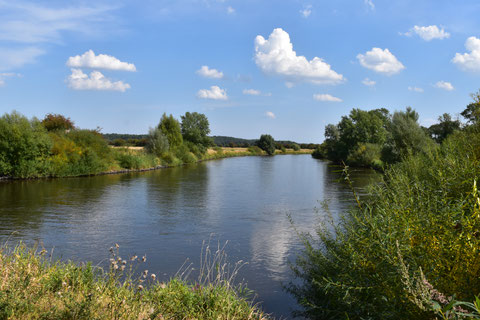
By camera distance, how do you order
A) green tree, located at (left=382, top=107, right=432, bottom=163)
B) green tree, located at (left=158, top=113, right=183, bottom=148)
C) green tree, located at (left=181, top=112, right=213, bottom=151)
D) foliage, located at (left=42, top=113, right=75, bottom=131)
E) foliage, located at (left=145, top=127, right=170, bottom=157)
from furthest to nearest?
green tree, located at (left=181, top=112, right=213, bottom=151)
green tree, located at (left=158, top=113, right=183, bottom=148)
foliage, located at (left=145, top=127, right=170, bottom=157)
foliage, located at (left=42, top=113, right=75, bottom=131)
green tree, located at (left=382, top=107, right=432, bottom=163)

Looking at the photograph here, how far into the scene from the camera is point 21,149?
29.0 metres

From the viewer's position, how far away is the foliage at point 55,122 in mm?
40469

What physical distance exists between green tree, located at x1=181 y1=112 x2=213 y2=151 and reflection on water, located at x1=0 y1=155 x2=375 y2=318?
39323 mm

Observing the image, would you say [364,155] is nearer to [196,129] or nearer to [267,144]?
[196,129]

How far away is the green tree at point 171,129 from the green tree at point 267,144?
161ft

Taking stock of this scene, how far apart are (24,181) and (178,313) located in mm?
27929

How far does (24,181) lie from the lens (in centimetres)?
2825

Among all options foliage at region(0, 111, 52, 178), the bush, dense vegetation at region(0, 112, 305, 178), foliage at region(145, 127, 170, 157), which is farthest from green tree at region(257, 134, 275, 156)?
foliage at region(0, 111, 52, 178)

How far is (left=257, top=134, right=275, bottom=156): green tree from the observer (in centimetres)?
10225

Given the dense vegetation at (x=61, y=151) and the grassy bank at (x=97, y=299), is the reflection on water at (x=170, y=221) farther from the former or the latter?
the dense vegetation at (x=61, y=151)

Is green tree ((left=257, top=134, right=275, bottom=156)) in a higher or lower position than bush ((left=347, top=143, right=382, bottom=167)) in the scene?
higher

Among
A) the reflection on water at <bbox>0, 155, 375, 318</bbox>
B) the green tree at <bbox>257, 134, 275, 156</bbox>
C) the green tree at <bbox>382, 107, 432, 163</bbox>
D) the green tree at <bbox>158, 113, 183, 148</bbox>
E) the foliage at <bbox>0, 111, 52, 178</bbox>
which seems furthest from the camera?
the green tree at <bbox>257, 134, 275, 156</bbox>

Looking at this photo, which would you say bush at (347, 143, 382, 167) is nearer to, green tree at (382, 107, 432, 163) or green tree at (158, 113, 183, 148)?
green tree at (382, 107, 432, 163)

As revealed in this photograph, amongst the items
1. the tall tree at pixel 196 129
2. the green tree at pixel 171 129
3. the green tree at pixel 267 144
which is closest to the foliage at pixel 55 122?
the green tree at pixel 171 129
